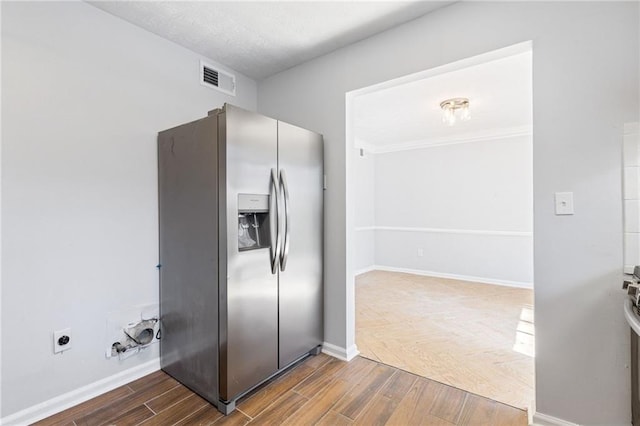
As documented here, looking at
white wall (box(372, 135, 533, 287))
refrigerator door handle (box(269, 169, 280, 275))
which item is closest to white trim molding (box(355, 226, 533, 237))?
white wall (box(372, 135, 533, 287))

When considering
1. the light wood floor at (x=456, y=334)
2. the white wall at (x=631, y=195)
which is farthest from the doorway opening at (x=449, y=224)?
the white wall at (x=631, y=195)

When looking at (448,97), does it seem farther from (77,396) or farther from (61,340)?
(77,396)

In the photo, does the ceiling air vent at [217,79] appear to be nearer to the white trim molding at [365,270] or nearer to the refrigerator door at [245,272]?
the refrigerator door at [245,272]

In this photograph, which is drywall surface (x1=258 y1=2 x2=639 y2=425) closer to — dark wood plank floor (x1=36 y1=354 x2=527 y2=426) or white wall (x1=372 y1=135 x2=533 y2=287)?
dark wood plank floor (x1=36 y1=354 x2=527 y2=426)

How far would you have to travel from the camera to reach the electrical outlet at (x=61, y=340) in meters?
1.75

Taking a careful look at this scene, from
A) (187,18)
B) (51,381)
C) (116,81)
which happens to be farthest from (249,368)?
(187,18)

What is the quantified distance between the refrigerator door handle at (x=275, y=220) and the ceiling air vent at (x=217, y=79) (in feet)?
3.97

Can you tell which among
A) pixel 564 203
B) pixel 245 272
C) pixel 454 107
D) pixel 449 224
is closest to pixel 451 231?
pixel 449 224

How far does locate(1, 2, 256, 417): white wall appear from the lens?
1.62 m

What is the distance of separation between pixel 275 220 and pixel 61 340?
58.1 inches

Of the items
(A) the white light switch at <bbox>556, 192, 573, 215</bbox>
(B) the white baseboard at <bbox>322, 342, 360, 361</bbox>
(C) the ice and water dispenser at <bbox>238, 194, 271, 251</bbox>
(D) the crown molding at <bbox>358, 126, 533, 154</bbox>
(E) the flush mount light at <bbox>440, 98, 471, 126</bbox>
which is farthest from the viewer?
(D) the crown molding at <bbox>358, 126, 533, 154</bbox>

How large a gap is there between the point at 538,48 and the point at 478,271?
4.25 meters

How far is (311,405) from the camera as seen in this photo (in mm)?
1810

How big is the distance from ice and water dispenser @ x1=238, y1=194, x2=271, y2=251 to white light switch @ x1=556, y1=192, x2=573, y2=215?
1.71m
